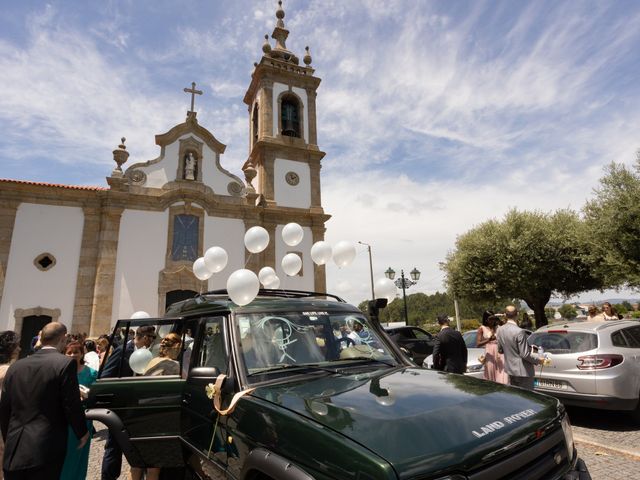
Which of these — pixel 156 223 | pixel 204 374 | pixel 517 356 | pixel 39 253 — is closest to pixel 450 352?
pixel 517 356

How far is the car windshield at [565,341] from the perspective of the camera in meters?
5.57

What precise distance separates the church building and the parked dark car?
6050mm

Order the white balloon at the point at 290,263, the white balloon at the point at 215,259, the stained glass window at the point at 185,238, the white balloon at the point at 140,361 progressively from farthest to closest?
the stained glass window at the point at 185,238 → the white balloon at the point at 290,263 → the white balloon at the point at 215,259 → the white balloon at the point at 140,361

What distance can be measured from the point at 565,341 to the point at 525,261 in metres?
16.2

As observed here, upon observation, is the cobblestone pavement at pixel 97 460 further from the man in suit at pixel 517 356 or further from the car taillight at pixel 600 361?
the car taillight at pixel 600 361

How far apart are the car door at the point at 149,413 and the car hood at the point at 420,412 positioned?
4.28ft

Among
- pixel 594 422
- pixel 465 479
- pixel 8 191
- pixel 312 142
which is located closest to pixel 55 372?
pixel 465 479

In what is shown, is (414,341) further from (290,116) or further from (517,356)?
(290,116)

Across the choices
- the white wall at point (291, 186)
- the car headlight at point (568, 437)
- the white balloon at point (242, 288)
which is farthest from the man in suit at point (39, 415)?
the white wall at point (291, 186)

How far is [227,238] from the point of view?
1867 centimetres

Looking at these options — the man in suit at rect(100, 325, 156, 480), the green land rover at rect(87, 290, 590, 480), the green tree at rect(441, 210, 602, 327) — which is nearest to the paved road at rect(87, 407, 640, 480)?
the man in suit at rect(100, 325, 156, 480)

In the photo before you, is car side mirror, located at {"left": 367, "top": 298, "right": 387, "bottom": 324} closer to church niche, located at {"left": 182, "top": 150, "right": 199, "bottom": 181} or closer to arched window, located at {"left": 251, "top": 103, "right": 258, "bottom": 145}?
church niche, located at {"left": 182, "top": 150, "right": 199, "bottom": 181}

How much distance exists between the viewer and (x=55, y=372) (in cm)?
285

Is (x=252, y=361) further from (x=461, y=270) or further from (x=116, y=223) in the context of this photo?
(x=461, y=270)
